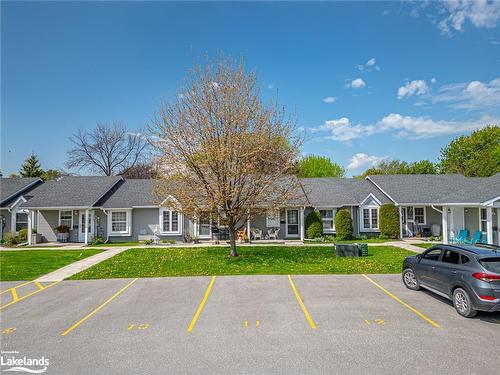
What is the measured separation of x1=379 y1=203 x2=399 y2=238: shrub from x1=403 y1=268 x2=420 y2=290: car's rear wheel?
1551 centimetres

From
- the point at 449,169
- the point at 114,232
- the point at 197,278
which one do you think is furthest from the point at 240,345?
the point at 449,169

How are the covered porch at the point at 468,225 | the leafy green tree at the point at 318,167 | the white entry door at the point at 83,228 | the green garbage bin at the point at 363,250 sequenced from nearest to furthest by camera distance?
the green garbage bin at the point at 363,250 < the covered porch at the point at 468,225 < the white entry door at the point at 83,228 < the leafy green tree at the point at 318,167

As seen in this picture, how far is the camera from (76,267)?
52.6 ft

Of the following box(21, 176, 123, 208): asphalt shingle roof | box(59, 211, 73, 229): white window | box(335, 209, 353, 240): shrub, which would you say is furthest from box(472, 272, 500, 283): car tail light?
box(59, 211, 73, 229): white window

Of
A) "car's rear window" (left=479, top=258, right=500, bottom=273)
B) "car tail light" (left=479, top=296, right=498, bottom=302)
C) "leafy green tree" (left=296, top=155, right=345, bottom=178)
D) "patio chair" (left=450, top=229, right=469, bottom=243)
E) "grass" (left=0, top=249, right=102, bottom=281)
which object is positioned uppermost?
"leafy green tree" (left=296, top=155, right=345, bottom=178)

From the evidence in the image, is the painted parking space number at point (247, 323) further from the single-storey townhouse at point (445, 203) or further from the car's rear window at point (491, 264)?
the single-storey townhouse at point (445, 203)

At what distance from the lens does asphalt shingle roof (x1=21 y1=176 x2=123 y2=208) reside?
1014 inches

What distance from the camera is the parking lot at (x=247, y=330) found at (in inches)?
A: 246

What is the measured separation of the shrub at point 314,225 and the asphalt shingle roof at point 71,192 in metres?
17.0

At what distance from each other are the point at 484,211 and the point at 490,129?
39.3 meters

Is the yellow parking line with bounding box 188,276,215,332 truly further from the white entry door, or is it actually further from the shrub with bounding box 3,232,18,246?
the shrub with bounding box 3,232,18,246

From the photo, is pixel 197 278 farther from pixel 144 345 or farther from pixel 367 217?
pixel 367 217

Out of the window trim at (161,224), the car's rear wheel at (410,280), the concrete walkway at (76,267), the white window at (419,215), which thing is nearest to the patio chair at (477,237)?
the white window at (419,215)

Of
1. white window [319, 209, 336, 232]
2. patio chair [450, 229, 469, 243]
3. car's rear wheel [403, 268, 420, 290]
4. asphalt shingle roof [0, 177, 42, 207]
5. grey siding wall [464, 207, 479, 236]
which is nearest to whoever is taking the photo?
car's rear wheel [403, 268, 420, 290]
